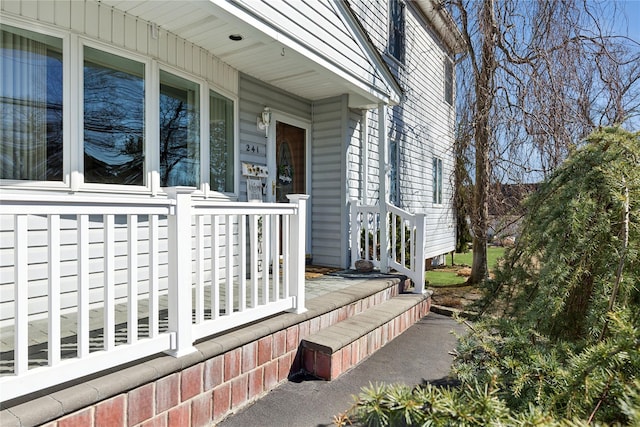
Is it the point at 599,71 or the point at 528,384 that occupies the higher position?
the point at 599,71

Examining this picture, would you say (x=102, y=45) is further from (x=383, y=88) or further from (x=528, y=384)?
(x=528, y=384)

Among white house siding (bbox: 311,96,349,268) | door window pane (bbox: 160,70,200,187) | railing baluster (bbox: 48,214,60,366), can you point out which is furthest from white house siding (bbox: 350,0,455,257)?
railing baluster (bbox: 48,214,60,366)

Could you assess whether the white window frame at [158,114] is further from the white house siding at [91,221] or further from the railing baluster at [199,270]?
the railing baluster at [199,270]

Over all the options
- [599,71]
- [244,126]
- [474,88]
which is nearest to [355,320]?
[244,126]

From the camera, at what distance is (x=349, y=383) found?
9.53 ft

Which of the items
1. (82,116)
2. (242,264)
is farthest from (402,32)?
(242,264)

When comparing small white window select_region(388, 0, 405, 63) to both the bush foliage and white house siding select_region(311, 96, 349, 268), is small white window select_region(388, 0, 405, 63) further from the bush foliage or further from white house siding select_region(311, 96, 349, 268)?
the bush foliage

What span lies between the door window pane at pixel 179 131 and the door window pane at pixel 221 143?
0.71ft

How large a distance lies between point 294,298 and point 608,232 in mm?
2159

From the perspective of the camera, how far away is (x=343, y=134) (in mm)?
5625

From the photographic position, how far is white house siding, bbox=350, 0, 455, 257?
730 cm

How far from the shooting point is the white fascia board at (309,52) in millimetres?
2814

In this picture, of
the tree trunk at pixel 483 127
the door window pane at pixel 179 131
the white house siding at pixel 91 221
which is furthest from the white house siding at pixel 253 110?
the tree trunk at pixel 483 127

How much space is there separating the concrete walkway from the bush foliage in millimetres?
505
